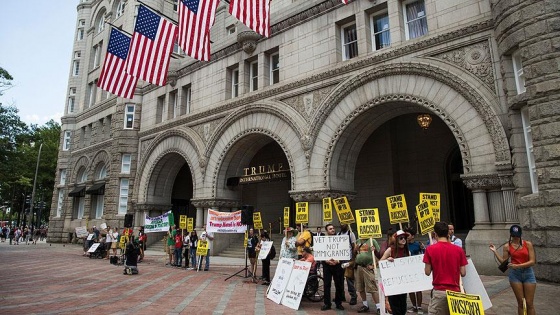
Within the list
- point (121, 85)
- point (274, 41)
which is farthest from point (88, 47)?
point (274, 41)

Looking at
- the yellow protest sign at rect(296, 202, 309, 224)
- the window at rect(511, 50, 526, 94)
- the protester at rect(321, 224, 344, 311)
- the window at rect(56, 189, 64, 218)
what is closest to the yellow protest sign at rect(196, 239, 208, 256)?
the yellow protest sign at rect(296, 202, 309, 224)

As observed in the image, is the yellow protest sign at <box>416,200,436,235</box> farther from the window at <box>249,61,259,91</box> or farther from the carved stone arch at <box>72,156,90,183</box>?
the carved stone arch at <box>72,156,90,183</box>

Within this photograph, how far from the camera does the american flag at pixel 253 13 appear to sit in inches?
627

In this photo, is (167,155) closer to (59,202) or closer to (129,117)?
(129,117)

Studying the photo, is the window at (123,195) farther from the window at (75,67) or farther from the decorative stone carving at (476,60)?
the decorative stone carving at (476,60)

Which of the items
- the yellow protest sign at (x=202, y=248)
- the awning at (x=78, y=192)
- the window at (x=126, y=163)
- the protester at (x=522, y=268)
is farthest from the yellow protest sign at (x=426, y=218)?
the awning at (x=78, y=192)

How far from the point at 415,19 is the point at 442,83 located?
3.61 meters

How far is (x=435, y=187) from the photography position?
63.0ft

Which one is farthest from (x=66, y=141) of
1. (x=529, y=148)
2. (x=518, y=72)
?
(x=529, y=148)

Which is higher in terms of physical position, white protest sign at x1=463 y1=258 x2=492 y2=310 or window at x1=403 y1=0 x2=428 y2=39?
window at x1=403 y1=0 x2=428 y2=39

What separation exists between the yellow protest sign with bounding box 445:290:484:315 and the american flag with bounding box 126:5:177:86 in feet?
56.7

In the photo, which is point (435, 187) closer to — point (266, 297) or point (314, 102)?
point (314, 102)

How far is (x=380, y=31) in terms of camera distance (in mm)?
16578

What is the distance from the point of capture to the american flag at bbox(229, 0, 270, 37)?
1593 cm
